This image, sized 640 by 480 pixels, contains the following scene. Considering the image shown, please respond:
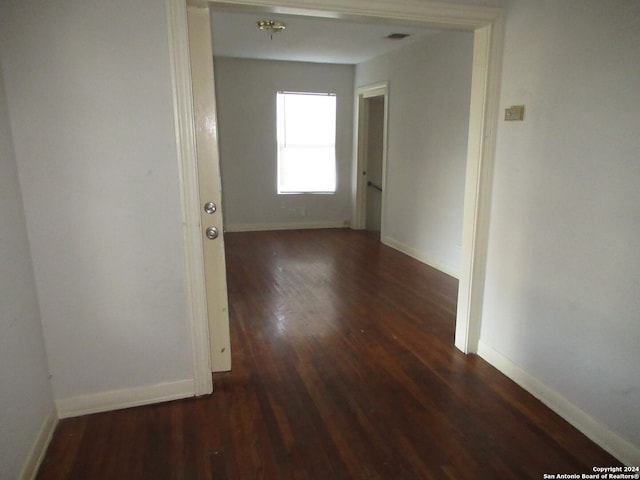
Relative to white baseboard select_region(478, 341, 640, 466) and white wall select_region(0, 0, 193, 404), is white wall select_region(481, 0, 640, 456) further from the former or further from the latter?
white wall select_region(0, 0, 193, 404)

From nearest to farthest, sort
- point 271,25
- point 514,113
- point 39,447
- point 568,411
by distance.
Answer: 1. point 39,447
2. point 568,411
3. point 514,113
4. point 271,25

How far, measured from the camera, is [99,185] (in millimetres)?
1947

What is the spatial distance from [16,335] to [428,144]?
4274mm

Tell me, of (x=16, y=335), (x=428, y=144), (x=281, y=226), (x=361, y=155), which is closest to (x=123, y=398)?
(x=16, y=335)

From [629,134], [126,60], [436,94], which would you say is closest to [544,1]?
[629,134]

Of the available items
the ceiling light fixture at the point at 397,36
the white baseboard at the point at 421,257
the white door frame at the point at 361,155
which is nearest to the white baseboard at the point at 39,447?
the white baseboard at the point at 421,257

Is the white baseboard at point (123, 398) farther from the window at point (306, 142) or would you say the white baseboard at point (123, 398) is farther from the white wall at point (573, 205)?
the window at point (306, 142)

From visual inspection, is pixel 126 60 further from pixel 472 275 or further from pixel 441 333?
pixel 441 333

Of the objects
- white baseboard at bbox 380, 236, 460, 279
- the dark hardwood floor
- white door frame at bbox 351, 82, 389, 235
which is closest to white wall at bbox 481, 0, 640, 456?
the dark hardwood floor

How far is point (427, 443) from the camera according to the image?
192cm

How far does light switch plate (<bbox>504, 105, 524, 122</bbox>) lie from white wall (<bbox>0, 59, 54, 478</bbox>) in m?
2.45

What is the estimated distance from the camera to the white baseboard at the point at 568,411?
5.85 feet

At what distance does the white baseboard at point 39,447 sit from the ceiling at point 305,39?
134 inches

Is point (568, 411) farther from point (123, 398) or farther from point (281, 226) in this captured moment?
point (281, 226)
